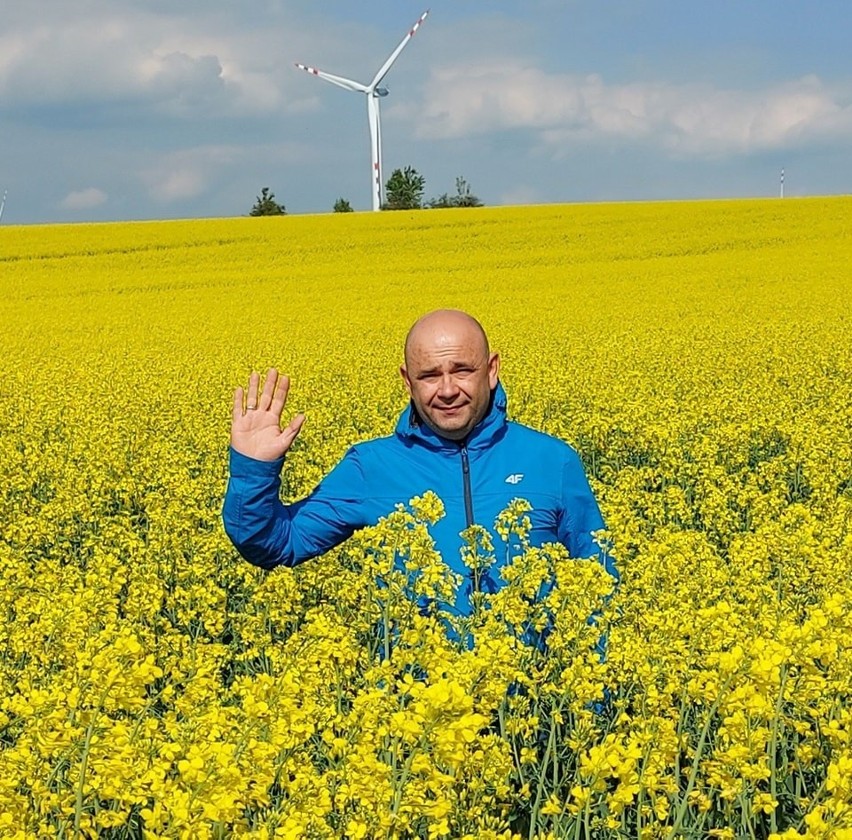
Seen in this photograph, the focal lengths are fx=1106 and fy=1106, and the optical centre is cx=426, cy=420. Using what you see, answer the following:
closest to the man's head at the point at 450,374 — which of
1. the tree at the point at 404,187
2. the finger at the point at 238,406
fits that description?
the finger at the point at 238,406

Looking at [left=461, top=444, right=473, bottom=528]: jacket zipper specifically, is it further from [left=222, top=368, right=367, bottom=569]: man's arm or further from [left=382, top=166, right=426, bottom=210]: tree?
[left=382, top=166, right=426, bottom=210]: tree

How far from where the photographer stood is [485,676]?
8.58 feet

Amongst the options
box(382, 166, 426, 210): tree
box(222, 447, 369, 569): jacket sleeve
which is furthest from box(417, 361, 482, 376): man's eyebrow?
box(382, 166, 426, 210): tree

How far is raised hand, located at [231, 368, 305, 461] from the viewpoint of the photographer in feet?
12.3

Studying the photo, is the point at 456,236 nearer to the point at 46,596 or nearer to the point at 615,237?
the point at 615,237

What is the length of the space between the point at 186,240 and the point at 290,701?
37092 mm

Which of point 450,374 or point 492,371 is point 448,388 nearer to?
point 450,374

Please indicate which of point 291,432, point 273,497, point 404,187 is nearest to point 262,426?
point 291,432

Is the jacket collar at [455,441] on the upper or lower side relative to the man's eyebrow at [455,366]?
lower

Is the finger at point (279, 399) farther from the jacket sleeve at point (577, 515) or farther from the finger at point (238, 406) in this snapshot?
the jacket sleeve at point (577, 515)

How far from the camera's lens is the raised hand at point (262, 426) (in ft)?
12.3

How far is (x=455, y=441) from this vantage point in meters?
4.02

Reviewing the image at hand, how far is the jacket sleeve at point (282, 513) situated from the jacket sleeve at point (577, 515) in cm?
75

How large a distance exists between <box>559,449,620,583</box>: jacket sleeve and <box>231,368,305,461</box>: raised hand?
999 mm
